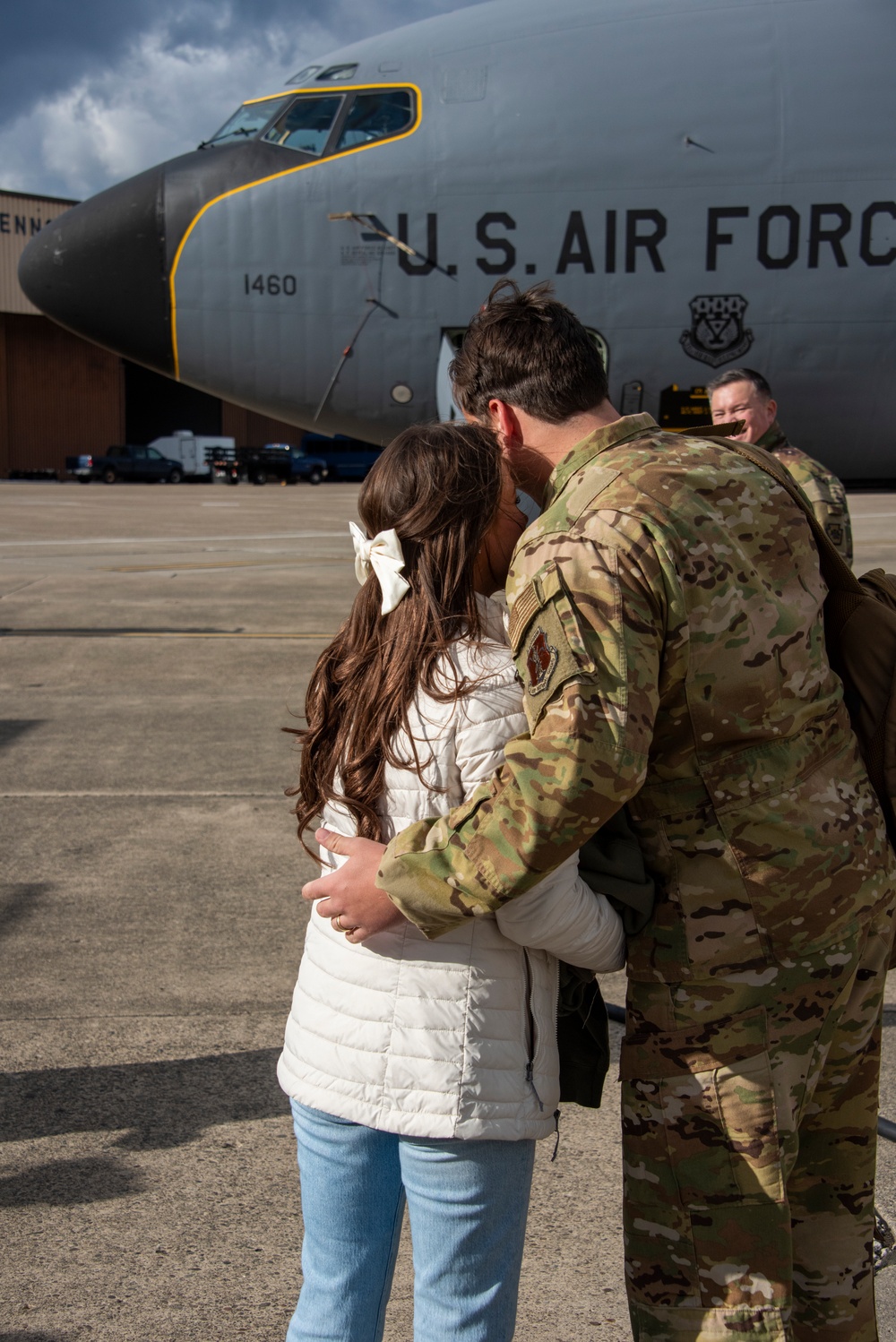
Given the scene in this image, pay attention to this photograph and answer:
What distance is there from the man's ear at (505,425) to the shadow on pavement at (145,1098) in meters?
2.05

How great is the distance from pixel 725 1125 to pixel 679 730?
2.00ft

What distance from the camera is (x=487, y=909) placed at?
65.6 inches

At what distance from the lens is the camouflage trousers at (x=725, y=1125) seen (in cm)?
183

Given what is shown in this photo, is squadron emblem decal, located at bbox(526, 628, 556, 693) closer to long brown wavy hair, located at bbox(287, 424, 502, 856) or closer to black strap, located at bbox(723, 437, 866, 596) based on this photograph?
long brown wavy hair, located at bbox(287, 424, 502, 856)

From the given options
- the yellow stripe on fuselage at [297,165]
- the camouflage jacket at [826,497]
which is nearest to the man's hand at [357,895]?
the camouflage jacket at [826,497]

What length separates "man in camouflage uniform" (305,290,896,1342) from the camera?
5.63 feet

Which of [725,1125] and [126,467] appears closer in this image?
[725,1125]

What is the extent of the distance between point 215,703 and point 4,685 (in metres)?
1.65

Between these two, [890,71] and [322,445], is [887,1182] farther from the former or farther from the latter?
[322,445]

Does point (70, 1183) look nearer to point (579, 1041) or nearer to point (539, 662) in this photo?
point (579, 1041)

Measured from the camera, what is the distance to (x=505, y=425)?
6.74 feet

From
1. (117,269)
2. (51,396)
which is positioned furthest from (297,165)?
(51,396)

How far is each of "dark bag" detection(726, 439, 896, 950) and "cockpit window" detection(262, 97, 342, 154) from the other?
675 centimetres

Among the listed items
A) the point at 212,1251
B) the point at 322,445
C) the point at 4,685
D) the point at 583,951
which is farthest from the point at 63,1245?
the point at 322,445
